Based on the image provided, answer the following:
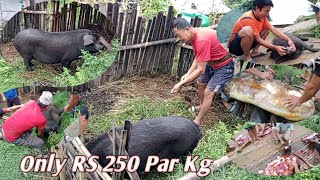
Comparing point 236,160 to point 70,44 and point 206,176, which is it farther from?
point 70,44

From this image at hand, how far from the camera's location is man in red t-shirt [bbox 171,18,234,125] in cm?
477

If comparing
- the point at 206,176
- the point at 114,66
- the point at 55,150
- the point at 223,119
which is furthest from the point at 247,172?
the point at 114,66

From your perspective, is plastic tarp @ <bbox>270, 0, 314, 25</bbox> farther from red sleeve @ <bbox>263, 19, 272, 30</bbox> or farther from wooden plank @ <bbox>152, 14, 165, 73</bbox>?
wooden plank @ <bbox>152, 14, 165, 73</bbox>

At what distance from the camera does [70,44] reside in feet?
20.7

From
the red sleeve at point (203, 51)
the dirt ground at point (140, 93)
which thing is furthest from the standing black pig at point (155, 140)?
the dirt ground at point (140, 93)

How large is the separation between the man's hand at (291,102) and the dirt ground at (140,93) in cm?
214

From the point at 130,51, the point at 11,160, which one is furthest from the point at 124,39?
the point at 11,160

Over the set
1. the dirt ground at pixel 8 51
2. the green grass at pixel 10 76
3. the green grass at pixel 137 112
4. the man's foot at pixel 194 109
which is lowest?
the green grass at pixel 137 112

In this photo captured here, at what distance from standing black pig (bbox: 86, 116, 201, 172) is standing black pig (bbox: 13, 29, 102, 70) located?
2018mm

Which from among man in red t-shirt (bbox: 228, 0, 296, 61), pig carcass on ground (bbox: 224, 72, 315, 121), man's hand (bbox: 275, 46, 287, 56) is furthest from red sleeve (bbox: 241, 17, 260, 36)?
pig carcass on ground (bbox: 224, 72, 315, 121)

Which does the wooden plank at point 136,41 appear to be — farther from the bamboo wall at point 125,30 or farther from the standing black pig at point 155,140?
the standing black pig at point 155,140

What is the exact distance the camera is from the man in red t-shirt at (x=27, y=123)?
4.73m

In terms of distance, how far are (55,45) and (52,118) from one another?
5.75 ft

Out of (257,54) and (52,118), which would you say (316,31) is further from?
(52,118)
